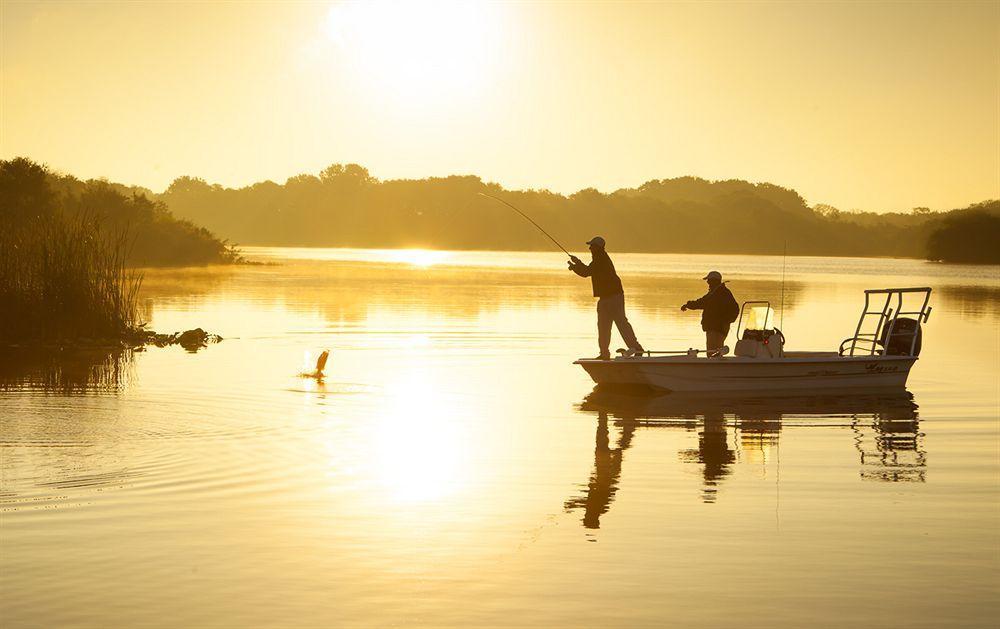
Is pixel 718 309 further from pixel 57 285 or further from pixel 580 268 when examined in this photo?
pixel 57 285

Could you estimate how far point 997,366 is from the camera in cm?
2870

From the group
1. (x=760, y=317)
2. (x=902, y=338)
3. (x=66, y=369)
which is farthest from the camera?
(x=66, y=369)

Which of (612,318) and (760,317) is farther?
(612,318)

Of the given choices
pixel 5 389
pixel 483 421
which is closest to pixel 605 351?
pixel 483 421

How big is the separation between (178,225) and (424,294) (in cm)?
4120

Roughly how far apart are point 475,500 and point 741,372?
1031cm

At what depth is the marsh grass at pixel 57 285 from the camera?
92.4 feet

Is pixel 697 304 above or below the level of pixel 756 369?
above

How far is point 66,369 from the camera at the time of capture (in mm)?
24562

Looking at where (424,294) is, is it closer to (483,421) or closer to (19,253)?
(19,253)

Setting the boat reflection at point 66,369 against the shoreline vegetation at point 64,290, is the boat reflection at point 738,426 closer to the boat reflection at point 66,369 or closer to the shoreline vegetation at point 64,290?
the boat reflection at point 66,369

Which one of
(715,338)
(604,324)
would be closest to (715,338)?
(715,338)

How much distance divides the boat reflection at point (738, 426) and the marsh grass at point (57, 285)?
13206 mm

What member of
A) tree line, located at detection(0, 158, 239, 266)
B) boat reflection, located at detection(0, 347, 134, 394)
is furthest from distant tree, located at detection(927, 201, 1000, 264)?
boat reflection, located at detection(0, 347, 134, 394)
